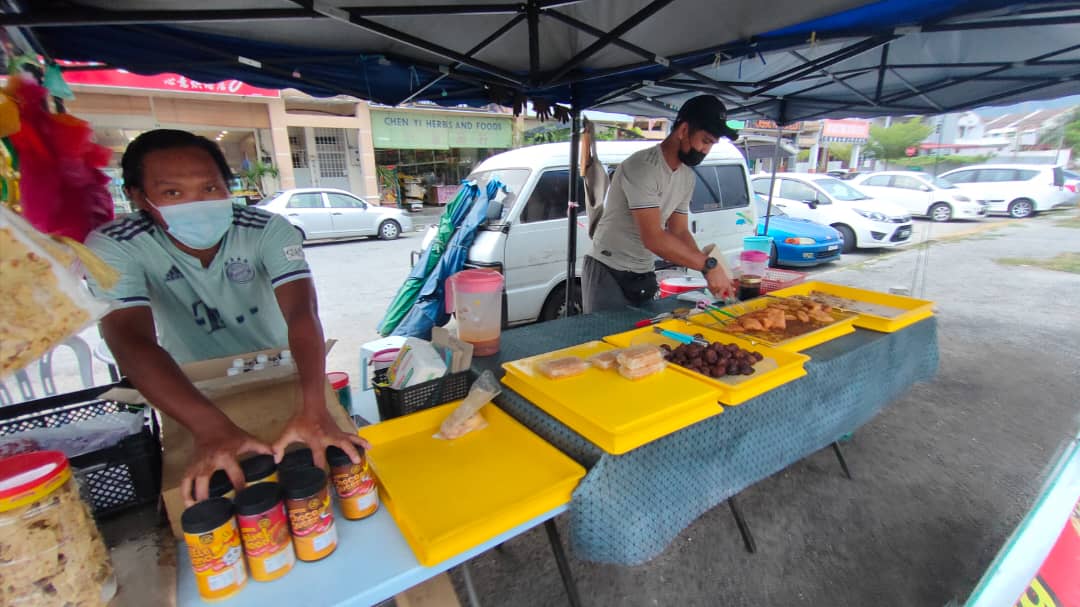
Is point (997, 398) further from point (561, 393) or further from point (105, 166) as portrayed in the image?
point (105, 166)

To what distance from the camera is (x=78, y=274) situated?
0.66m

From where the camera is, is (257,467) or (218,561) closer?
(218,561)

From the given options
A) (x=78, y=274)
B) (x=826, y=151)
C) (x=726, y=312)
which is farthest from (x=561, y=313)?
(x=826, y=151)

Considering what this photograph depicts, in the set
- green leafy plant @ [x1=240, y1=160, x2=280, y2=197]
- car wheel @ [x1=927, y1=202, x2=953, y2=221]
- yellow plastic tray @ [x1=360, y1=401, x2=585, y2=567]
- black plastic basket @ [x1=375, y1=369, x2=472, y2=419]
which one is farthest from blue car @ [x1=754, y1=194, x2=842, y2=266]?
Answer: green leafy plant @ [x1=240, y1=160, x2=280, y2=197]

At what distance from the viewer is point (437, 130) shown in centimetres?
1625

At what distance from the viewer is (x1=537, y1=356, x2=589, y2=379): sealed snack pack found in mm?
1475

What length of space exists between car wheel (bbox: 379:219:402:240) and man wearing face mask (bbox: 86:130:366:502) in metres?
10.6

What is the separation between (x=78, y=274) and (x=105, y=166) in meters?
1.86

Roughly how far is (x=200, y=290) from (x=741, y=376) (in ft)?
5.91

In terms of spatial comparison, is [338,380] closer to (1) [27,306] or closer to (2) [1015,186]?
(1) [27,306]

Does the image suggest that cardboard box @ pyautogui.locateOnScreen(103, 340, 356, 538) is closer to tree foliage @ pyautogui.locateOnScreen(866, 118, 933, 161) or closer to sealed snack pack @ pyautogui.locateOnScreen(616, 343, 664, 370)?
sealed snack pack @ pyautogui.locateOnScreen(616, 343, 664, 370)

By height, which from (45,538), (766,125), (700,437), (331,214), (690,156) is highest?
(766,125)

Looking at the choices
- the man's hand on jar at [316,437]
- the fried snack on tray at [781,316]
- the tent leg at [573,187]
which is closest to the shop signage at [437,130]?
the tent leg at [573,187]

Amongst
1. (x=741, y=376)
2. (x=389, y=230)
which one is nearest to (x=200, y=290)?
(x=741, y=376)
